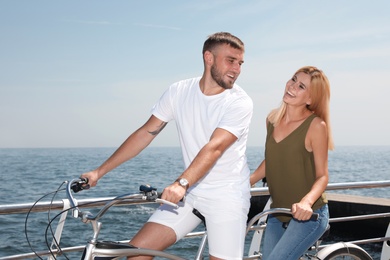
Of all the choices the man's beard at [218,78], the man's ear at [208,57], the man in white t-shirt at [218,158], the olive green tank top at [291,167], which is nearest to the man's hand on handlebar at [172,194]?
the man in white t-shirt at [218,158]

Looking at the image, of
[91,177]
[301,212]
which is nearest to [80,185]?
[91,177]

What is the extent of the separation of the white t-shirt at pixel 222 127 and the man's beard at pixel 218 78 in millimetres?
44

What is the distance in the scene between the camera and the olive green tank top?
3250 millimetres

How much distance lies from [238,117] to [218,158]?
0.76ft

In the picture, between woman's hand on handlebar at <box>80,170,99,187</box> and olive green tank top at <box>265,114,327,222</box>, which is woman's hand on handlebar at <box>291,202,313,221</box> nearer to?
olive green tank top at <box>265,114,327,222</box>

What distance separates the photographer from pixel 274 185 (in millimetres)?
3396

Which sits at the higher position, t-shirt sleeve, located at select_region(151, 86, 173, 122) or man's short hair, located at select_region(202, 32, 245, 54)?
man's short hair, located at select_region(202, 32, 245, 54)

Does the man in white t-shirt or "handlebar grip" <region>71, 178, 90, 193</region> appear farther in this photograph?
the man in white t-shirt

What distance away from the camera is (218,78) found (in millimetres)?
2973

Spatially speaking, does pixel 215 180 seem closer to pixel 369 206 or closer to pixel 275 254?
pixel 275 254

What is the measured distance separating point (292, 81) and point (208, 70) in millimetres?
585

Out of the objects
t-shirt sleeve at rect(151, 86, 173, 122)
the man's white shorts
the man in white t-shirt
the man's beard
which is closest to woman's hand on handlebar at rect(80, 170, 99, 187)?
the man in white t-shirt

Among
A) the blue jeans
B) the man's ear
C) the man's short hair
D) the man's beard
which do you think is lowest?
the blue jeans

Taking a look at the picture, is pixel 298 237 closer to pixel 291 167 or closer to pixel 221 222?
pixel 291 167
